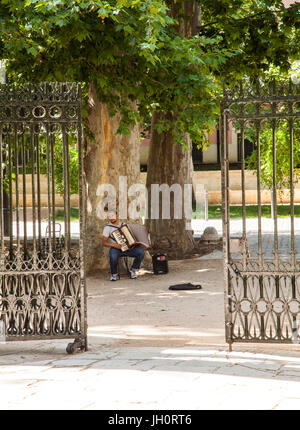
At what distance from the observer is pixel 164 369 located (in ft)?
19.7

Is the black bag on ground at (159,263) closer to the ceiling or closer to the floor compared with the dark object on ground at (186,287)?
closer to the ceiling

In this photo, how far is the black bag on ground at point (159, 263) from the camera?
1373cm

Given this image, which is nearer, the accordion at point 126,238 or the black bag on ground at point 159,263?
the accordion at point 126,238

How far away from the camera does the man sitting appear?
13336mm

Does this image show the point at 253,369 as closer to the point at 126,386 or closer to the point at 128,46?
the point at 126,386

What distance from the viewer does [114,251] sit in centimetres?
1338

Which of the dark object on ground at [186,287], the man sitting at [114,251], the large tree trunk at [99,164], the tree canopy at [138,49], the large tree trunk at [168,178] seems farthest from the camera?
the large tree trunk at [168,178]

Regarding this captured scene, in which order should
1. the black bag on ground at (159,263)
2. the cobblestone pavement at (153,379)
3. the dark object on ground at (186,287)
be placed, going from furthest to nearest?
the black bag on ground at (159,263) → the dark object on ground at (186,287) → the cobblestone pavement at (153,379)

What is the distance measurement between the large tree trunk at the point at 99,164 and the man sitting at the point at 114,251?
41.6 inches

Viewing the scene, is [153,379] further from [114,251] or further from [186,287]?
[114,251]

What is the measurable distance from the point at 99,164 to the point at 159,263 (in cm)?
247

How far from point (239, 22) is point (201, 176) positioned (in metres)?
21.2

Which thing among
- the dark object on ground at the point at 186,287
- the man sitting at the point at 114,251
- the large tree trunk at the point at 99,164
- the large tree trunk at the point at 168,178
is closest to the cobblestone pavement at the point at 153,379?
the dark object on ground at the point at 186,287

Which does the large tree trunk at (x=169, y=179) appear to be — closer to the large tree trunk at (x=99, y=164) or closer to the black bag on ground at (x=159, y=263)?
the large tree trunk at (x=99, y=164)
